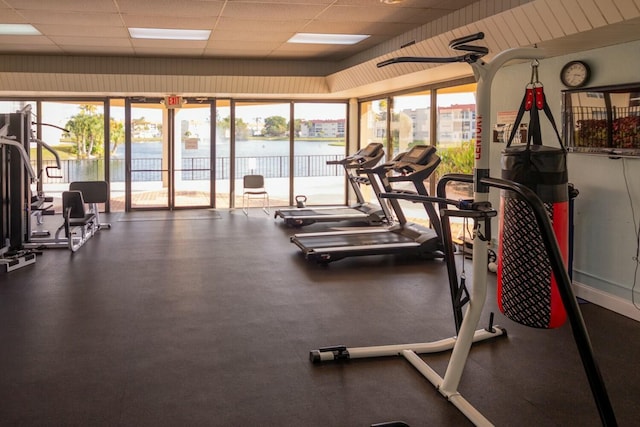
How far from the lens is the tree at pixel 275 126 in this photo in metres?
12.1

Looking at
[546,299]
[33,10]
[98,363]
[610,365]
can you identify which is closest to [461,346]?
[546,299]

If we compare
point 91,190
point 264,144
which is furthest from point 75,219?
point 264,144

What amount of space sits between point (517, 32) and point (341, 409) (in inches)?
145

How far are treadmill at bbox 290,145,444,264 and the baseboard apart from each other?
5.84ft

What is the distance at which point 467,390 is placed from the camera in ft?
11.3

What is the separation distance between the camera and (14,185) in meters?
7.18

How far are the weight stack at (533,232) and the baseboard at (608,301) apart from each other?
233cm

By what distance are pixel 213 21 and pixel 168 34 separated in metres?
1.30

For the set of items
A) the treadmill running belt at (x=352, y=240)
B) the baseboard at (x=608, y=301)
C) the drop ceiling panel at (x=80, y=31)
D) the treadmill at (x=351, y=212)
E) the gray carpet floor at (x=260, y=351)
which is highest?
the drop ceiling panel at (x=80, y=31)

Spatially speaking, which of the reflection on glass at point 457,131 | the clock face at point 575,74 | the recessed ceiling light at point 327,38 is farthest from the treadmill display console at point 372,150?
the clock face at point 575,74

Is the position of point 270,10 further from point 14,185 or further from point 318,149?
point 318,149

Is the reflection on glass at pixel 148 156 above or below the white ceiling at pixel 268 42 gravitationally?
below

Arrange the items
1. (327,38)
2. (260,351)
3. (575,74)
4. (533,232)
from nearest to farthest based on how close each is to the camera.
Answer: (533,232) → (260,351) → (575,74) → (327,38)

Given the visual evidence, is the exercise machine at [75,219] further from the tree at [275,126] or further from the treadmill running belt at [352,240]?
the tree at [275,126]
